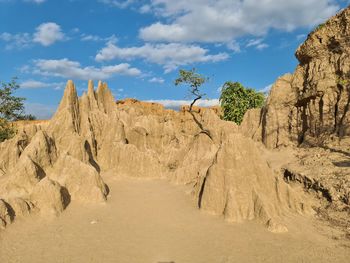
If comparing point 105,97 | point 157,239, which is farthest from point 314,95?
point 105,97

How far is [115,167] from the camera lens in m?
23.1

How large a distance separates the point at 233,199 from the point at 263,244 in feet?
8.70

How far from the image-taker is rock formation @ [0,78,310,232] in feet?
43.7

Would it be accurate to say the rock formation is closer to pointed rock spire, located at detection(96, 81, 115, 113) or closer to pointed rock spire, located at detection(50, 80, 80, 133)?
pointed rock spire, located at detection(50, 80, 80, 133)

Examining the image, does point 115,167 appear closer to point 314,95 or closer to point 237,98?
point 314,95

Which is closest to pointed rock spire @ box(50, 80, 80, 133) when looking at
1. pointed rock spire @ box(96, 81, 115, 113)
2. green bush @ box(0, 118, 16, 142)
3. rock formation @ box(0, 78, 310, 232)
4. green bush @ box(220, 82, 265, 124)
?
rock formation @ box(0, 78, 310, 232)

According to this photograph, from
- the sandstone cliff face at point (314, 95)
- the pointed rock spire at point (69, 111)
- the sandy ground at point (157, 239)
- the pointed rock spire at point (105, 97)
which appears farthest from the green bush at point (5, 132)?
the sandstone cliff face at point (314, 95)

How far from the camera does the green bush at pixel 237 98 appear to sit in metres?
47.0

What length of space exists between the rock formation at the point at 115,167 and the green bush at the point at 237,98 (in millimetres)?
18501

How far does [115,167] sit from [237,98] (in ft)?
95.7

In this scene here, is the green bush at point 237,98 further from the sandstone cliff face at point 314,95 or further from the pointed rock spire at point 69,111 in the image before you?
the pointed rock spire at point 69,111

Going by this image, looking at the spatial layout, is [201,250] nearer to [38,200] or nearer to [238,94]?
[38,200]

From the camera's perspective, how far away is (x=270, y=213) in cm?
1266

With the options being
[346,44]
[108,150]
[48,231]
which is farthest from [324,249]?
[108,150]
